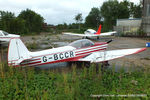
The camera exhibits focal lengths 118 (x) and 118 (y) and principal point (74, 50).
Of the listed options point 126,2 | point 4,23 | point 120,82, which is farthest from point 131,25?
point 126,2

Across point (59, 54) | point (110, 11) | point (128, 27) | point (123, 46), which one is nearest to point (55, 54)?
point (59, 54)

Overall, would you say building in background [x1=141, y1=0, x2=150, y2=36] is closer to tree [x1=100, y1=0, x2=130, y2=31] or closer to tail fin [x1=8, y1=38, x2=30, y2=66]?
tree [x1=100, y1=0, x2=130, y2=31]

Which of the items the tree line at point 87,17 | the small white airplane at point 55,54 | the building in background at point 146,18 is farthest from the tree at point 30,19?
the small white airplane at point 55,54

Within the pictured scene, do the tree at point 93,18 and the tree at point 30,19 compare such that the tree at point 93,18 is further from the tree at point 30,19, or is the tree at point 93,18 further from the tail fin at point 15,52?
the tail fin at point 15,52

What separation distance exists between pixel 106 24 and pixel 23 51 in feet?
151

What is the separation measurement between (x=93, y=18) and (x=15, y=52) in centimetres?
7086

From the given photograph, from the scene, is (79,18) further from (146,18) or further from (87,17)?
(146,18)

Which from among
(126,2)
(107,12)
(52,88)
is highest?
(126,2)

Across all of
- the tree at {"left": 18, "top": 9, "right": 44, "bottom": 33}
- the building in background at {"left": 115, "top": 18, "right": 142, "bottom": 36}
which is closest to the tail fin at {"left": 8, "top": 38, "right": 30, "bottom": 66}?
the building in background at {"left": 115, "top": 18, "right": 142, "bottom": 36}

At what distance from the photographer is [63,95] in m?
3.07

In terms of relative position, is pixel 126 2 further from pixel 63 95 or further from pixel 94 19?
pixel 63 95

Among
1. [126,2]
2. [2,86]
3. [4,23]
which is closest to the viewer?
[2,86]

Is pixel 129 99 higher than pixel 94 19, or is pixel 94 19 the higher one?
pixel 94 19

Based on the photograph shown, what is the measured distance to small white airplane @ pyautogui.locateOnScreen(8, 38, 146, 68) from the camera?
487cm
